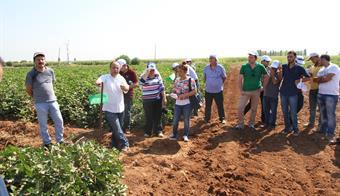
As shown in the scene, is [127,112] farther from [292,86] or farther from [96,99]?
[292,86]

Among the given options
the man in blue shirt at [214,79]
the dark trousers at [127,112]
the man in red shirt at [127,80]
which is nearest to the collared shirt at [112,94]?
the man in red shirt at [127,80]

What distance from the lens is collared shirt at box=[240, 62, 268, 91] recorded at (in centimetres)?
904

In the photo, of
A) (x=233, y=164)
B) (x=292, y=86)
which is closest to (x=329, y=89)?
(x=292, y=86)

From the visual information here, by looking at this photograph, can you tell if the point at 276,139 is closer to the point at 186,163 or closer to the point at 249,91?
the point at 249,91

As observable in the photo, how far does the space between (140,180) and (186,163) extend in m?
1.38

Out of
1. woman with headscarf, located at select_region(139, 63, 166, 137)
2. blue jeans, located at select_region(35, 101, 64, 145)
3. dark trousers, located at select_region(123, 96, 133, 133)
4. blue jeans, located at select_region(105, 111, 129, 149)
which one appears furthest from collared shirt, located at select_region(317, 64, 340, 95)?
blue jeans, located at select_region(35, 101, 64, 145)

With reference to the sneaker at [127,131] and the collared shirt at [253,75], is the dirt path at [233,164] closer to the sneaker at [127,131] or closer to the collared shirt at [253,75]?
the sneaker at [127,131]

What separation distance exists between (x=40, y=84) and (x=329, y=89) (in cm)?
565

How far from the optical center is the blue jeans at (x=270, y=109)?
31.2 feet

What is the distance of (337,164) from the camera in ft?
23.6

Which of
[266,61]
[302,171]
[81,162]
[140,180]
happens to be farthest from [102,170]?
[266,61]

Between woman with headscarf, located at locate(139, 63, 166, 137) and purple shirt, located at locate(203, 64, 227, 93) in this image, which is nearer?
woman with headscarf, located at locate(139, 63, 166, 137)

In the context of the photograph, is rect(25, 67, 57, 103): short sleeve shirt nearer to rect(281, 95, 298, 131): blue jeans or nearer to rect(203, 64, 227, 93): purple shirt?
rect(203, 64, 227, 93): purple shirt

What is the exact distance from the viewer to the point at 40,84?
23.5ft
